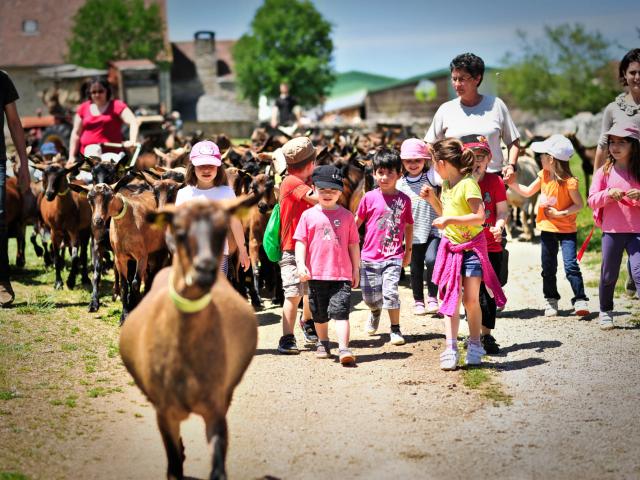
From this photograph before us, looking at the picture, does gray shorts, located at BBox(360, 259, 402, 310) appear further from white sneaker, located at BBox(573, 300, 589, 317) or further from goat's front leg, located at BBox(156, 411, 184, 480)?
goat's front leg, located at BBox(156, 411, 184, 480)

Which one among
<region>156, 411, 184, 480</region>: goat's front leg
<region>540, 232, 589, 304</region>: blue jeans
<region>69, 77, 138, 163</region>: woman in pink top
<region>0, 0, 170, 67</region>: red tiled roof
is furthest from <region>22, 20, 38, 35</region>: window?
<region>156, 411, 184, 480</region>: goat's front leg

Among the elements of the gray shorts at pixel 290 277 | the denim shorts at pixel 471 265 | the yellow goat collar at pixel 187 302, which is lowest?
the gray shorts at pixel 290 277

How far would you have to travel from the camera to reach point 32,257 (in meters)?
16.9

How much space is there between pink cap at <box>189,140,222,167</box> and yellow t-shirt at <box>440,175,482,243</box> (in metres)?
2.08

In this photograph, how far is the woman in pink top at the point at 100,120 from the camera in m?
12.9

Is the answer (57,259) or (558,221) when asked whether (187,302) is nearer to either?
(558,221)

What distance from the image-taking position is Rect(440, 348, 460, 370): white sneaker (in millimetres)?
7953

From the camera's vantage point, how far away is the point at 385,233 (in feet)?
30.5

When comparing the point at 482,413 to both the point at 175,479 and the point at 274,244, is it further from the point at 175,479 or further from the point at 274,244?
the point at 274,244

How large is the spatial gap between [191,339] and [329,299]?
370cm

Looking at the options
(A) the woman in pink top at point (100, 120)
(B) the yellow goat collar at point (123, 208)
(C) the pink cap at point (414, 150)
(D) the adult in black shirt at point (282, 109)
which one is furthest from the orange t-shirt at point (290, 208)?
(D) the adult in black shirt at point (282, 109)

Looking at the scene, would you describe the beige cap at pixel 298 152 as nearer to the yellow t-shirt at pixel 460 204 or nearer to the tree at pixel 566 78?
the yellow t-shirt at pixel 460 204

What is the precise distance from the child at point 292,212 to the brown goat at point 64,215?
4724 mm

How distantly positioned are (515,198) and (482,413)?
1112 cm
